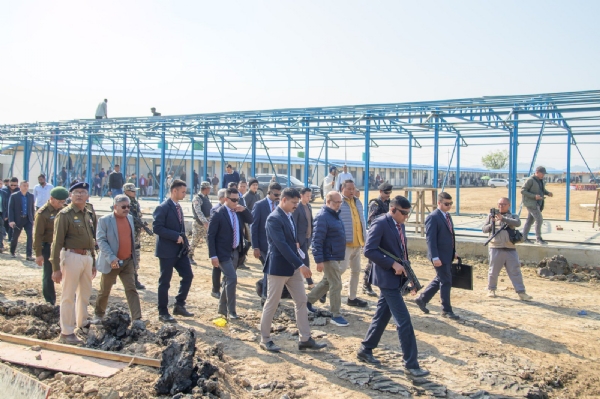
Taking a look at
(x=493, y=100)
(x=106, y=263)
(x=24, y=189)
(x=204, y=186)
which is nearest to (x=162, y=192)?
(x=24, y=189)

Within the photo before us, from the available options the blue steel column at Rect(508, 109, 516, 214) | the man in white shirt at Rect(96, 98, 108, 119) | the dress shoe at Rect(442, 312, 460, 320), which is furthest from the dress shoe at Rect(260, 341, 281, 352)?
the man in white shirt at Rect(96, 98, 108, 119)

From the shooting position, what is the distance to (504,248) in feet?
28.4

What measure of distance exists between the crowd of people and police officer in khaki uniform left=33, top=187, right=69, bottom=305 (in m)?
0.01

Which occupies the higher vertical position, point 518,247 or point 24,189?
point 24,189

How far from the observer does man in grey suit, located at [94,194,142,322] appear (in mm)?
6391

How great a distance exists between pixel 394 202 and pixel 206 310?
11.3 feet

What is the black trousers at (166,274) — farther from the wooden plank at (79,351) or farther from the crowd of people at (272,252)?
the wooden plank at (79,351)

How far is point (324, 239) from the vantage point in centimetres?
694

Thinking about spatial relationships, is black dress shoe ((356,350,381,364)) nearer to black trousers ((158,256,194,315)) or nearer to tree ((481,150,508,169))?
black trousers ((158,256,194,315))

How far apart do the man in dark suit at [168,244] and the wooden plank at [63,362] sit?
1.62 m

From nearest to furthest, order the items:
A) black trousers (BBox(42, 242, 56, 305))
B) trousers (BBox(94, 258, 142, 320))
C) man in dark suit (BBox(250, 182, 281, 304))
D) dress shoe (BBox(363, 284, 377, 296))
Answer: trousers (BBox(94, 258, 142, 320))
black trousers (BBox(42, 242, 56, 305))
man in dark suit (BBox(250, 182, 281, 304))
dress shoe (BBox(363, 284, 377, 296))

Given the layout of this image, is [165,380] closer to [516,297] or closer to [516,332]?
[516,332]

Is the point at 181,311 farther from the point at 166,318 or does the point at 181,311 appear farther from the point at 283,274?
the point at 283,274

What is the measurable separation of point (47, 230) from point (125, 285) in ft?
4.58
